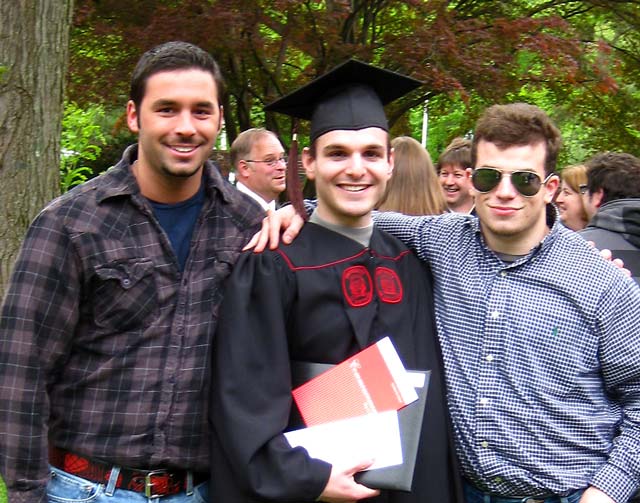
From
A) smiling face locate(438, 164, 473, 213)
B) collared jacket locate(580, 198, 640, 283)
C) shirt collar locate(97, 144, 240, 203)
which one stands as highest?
smiling face locate(438, 164, 473, 213)

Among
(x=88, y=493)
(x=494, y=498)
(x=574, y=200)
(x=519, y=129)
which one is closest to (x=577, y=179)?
(x=574, y=200)

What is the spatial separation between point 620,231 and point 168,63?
258 centimetres

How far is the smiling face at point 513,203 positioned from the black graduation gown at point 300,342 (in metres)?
0.32

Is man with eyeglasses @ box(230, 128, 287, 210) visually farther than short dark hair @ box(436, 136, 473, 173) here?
Yes

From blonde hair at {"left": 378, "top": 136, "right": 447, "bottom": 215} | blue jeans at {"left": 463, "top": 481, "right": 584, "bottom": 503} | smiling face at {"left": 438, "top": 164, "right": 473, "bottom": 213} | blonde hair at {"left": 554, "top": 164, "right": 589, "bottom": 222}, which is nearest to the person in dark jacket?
blonde hair at {"left": 378, "top": 136, "right": 447, "bottom": 215}

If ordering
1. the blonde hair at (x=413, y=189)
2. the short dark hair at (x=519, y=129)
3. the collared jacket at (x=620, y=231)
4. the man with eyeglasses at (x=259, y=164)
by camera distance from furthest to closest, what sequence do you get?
the man with eyeglasses at (x=259, y=164)
the blonde hair at (x=413, y=189)
the collared jacket at (x=620, y=231)
the short dark hair at (x=519, y=129)

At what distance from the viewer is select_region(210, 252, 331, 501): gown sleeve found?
2.38 meters

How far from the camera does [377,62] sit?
320 inches

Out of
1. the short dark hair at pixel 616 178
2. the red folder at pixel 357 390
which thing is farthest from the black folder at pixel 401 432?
the short dark hair at pixel 616 178

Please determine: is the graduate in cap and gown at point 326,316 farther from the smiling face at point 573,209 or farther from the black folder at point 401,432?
the smiling face at point 573,209

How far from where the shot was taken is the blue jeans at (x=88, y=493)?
8.27 ft

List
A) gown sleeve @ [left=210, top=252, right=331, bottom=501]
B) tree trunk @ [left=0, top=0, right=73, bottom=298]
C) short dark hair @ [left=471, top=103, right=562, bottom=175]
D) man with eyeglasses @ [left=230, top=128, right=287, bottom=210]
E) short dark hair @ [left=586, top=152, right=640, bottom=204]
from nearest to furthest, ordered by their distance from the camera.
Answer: gown sleeve @ [left=210, top=252, right=331, bottom=501]
short dark hair @ [left=471, top=103, right=562, bottom=175]
short dark hair @ [left=586, top=152, right=640, bottom=204]
tree trunk @ [left=0, top=0, right=73, bottom=298]
man with eyeglasses @ [left=230, top=128, right=287, bottom=210]

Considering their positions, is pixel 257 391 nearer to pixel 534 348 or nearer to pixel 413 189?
pixel 534 348

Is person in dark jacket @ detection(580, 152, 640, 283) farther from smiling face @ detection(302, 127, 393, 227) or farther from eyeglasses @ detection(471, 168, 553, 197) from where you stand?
smiling face @ detection(302, 127, 393, 227)
